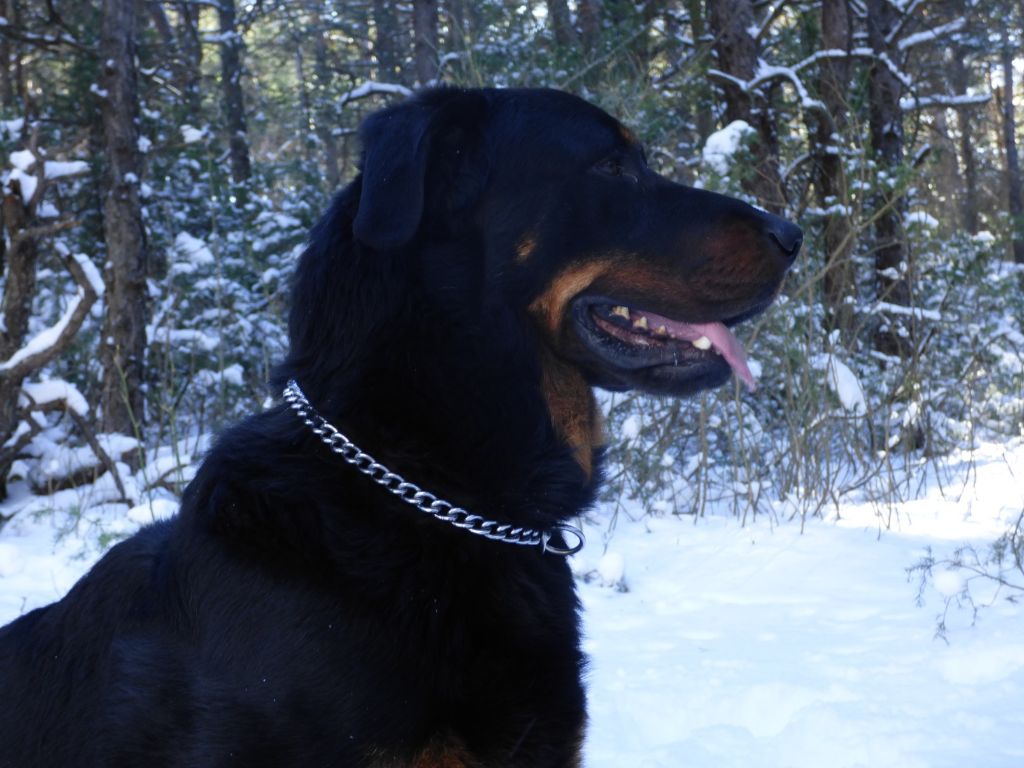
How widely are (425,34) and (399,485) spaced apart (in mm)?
13233

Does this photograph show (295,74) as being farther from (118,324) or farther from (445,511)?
(445,511)

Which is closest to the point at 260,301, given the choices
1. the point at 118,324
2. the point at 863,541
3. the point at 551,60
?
the point at 118,324

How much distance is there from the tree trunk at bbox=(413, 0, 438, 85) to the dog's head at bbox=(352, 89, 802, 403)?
455 inches

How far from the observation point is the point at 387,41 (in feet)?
68.5

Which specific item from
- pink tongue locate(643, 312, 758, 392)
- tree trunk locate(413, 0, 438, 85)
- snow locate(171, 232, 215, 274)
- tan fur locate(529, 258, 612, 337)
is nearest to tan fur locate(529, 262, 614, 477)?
tan fur locate(529, 258, 612, 337)

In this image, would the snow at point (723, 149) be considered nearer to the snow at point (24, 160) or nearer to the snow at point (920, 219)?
the snow at point (920, 219)

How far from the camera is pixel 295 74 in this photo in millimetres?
34062

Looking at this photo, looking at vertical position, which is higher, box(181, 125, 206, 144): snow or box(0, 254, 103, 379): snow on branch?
box(181, 125, 206, 144): snow

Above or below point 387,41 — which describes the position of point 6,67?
below

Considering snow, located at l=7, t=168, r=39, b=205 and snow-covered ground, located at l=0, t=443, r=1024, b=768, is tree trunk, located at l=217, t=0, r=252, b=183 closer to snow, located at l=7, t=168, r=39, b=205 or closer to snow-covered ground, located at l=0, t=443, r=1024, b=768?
snow, located at l=7, t=168, r=39, b=205

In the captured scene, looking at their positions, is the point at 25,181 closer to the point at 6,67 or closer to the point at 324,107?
the point at 6,67

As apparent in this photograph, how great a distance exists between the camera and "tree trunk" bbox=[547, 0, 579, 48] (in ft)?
38.7

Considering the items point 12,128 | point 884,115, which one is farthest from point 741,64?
point 12,128

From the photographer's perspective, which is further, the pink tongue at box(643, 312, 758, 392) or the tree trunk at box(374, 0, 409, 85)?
the tree trunk at box(374, 0, 409, 85)
